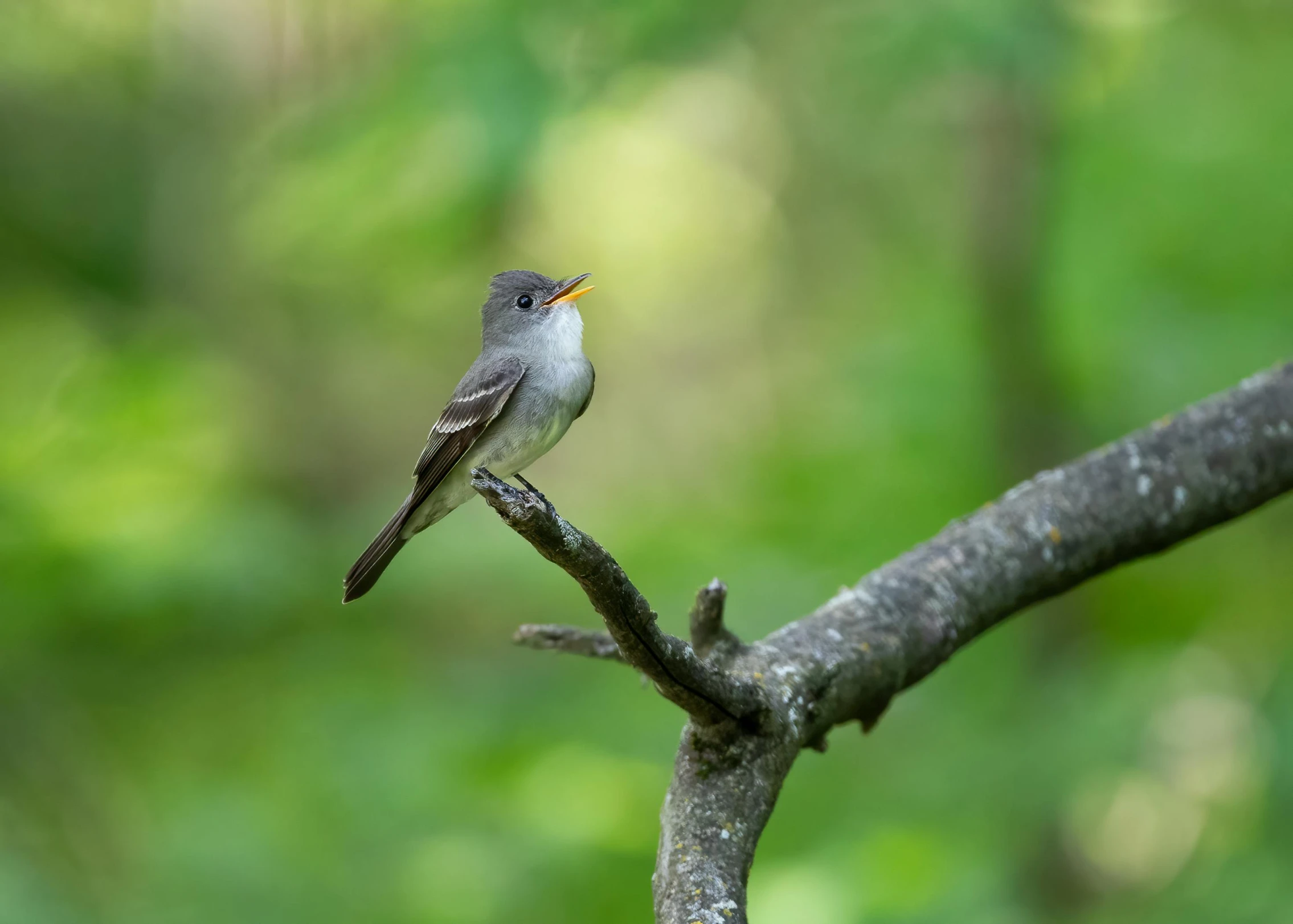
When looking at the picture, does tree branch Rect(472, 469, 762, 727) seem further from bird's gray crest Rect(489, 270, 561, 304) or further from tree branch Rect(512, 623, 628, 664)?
bird's gray crest Rect(489, 270, 561, 304)

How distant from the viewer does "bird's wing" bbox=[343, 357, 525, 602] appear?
11.8 ft

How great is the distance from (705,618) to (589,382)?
1.24 meters

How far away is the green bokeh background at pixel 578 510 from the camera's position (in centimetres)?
443

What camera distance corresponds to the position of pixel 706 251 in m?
11.9

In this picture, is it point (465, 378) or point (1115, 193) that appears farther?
point (1115, 193)

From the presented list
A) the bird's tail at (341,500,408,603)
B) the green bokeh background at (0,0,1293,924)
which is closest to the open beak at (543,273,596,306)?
the green bokeh background at (0,0,1293,924)

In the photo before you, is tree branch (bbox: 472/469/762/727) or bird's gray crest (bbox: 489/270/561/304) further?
bird's gray crest (bbox: 489/270/561/304)

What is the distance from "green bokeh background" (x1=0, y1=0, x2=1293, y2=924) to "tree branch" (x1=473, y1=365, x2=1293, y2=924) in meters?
1.10

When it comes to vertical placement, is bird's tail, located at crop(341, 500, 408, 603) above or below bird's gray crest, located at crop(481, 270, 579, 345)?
below

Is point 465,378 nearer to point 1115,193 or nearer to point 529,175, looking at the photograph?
point 529,175

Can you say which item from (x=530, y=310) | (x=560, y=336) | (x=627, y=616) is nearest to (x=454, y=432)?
(x=560, y=336)

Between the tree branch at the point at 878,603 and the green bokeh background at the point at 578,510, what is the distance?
110 cm

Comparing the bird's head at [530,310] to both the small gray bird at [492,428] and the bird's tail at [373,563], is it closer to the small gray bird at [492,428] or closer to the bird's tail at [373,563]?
the small gray bird at [492,428]

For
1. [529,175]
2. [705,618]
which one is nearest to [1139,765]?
[705,618]
